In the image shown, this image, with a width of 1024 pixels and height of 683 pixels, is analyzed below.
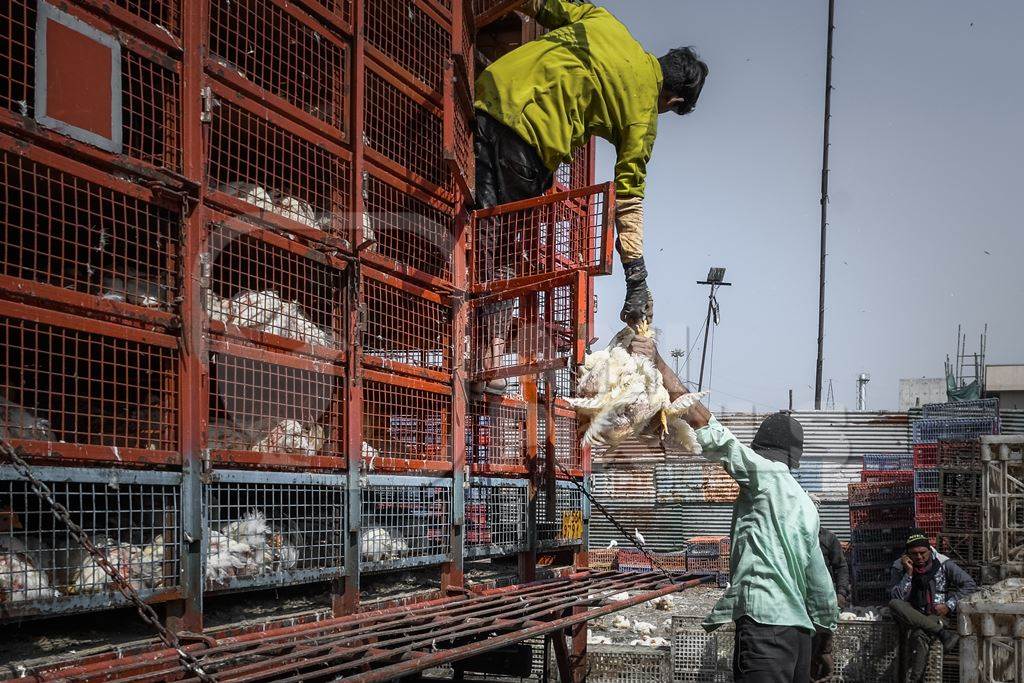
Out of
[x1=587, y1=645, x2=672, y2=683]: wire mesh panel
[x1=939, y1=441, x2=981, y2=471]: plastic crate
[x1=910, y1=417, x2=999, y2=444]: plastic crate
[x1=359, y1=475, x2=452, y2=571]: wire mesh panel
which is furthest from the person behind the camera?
[x1=910, y1=417, x2=999, y2=444]: plastic crate

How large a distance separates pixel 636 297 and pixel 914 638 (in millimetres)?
5640

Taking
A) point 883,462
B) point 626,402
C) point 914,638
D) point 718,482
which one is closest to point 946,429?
point 883,462

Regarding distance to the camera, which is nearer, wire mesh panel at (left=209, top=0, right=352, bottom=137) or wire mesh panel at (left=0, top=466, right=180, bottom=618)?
wire mesh panel at (left=0, top=466, right=180, bottom=618)

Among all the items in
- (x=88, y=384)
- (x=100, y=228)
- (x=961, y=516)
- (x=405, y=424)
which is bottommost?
(x=961, y=516)

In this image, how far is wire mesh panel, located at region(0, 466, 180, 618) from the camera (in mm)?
3566

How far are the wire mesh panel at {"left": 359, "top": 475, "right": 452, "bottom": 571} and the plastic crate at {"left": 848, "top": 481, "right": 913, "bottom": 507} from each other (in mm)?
13212

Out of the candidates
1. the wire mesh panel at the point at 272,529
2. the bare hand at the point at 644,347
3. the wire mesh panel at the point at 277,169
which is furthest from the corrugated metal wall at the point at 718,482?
the wire mesh panel at the point at 272,529

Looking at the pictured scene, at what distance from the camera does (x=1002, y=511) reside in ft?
33.0

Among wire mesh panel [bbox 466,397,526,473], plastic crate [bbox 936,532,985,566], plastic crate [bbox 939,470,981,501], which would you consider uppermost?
wire mesh panel [bbox 466,397,526,473]

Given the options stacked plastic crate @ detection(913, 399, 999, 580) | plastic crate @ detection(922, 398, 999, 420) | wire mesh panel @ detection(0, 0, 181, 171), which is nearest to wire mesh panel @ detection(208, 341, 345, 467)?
wire mesh panel @ detection(0, 0, 181, 171)

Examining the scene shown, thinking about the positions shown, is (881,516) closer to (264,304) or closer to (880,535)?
(880,535)

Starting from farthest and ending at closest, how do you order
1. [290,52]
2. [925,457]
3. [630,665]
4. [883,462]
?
[883,462] → [925,457] → [630,665] → [290,52]

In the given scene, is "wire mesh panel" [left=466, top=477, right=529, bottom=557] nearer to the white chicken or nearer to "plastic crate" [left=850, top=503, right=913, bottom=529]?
the white chicken

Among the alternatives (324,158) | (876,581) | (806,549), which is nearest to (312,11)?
(324,158)
